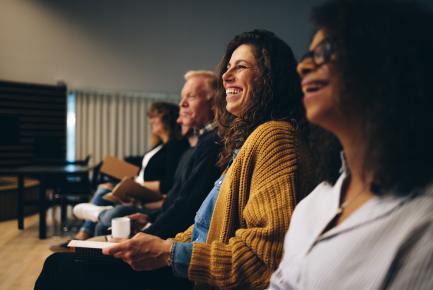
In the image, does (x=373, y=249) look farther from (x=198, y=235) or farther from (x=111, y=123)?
(x=111, y=123)

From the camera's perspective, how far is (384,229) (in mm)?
720

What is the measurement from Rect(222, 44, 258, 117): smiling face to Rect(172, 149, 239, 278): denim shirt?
0.58 feet

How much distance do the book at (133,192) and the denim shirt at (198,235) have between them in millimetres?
1432

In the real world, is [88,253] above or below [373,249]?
below

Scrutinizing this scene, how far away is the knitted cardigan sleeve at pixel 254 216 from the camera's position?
1113mm

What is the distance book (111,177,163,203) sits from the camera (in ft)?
9.49

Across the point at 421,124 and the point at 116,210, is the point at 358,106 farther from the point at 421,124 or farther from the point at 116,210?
the point at 116,210

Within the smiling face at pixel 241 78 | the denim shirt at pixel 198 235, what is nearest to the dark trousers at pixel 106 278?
the denim shirt at pixel 198 235

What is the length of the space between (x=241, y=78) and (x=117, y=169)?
273cm

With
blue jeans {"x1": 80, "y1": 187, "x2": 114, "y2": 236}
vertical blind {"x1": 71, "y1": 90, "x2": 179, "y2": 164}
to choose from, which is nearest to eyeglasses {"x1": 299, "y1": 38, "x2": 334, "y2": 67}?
blue jeans {"x1": 80, "y1": 187, "x2": 114, "y2": 236}

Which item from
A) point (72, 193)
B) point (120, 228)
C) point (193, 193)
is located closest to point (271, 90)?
point (193, 193)

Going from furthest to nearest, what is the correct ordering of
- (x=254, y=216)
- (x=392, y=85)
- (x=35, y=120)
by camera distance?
1. (x=35, y=120)
2. (x=254, y=216)
3. (x=392, y=85)

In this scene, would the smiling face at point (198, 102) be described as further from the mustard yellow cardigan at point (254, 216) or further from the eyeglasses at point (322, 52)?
the eyeglasses at point (322, 52)

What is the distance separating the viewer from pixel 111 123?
7906 mm
